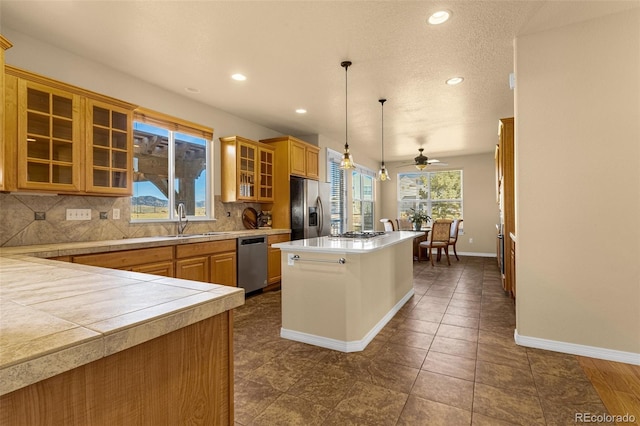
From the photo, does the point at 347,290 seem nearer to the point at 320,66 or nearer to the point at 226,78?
the point at 320,66

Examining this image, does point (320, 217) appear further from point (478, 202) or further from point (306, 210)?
point (478, 202)

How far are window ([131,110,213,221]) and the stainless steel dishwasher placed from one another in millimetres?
742

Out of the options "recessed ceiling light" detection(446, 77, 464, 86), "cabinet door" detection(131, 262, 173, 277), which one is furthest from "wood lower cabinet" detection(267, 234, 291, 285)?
"recessed ceiling light" detection(446, 77, 464, 86)

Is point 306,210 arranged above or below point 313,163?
below

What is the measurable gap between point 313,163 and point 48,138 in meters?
3.75

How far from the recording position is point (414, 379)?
2.12 m

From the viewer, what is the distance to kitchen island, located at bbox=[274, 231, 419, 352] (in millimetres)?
2533

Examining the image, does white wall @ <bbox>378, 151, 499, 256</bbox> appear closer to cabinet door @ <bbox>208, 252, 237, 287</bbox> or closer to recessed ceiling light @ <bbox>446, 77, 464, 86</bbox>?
recessed ceiling light @ <bbox>446, 77, 464, 86</bbox>

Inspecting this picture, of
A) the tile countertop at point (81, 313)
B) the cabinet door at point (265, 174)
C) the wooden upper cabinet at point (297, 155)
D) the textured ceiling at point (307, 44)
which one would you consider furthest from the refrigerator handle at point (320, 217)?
the tile countertop at point (81, 313)

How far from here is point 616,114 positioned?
235 centimetres

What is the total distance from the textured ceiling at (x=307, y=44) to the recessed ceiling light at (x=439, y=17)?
49 millimetres

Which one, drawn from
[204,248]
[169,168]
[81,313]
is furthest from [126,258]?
[81,313]

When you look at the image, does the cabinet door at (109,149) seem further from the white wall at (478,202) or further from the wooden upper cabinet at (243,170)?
the white wall at (478,202)

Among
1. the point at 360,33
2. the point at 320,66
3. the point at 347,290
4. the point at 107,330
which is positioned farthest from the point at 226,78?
the point at 107,330
